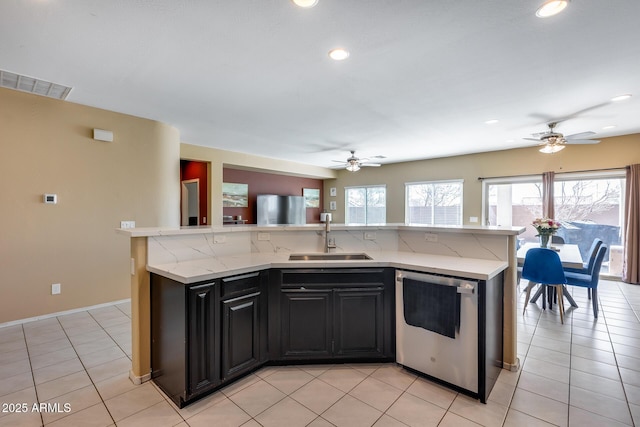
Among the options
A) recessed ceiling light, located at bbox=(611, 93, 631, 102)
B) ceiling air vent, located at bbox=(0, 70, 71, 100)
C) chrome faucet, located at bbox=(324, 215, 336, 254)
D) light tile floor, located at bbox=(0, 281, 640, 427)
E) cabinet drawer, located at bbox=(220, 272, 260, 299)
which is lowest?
light tile floor, located at bbox=(0, 281, 640, 427)

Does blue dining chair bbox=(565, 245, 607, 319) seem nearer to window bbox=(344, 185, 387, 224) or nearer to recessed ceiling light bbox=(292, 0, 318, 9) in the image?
recessed ceiling light bbox=(292, 0, 318, 9)

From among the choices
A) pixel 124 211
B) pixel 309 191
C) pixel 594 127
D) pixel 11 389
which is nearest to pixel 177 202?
pixel 124 211

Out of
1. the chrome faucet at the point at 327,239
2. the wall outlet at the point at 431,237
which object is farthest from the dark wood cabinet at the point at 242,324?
the wall outlet at the point at 431,237

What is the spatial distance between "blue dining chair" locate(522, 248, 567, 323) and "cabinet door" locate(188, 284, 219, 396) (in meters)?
3.81

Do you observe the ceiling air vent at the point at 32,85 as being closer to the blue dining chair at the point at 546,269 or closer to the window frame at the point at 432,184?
the blue dining chair at the point at 546,269

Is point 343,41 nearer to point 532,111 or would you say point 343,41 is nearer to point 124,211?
point 532,111

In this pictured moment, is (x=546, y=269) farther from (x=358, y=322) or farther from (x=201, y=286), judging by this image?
(x=201, y=286)

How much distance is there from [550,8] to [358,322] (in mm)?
2667

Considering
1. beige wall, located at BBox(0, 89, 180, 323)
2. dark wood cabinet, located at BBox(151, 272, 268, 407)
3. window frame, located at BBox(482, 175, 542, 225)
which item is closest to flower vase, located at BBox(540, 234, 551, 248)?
window frame, located at BBox(482, 175, 542, 225)

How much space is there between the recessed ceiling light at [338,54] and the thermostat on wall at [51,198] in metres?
3.71

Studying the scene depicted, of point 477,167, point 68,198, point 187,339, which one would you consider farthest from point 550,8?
point 477,167

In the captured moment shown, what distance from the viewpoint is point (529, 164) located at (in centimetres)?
619

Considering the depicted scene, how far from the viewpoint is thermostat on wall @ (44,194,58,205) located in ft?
11.4

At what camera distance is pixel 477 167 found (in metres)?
6.88
